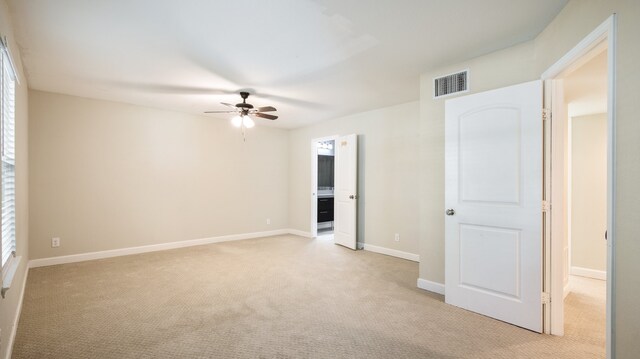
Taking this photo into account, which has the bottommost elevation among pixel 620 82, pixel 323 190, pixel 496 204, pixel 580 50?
pixel 323 190

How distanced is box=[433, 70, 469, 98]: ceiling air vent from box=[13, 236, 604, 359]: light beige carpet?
2233 millimetres

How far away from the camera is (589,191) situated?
4.10 m

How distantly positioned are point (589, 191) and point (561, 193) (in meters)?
2.44

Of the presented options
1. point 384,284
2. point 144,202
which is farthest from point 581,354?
point 144,202

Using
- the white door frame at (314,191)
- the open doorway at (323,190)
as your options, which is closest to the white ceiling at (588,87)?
the open doorway at (323,190)

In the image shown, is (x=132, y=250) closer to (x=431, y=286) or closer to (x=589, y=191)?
(x=431, y=286)

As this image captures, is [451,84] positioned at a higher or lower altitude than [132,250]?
higher

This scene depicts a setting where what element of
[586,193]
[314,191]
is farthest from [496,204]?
[314,191]

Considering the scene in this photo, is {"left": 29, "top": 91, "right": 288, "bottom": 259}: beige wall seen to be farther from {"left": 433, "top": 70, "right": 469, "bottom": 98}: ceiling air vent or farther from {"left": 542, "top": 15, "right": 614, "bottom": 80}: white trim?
{"left": 542, "top": 15, "right": 614, "bottom": 80}: white trim

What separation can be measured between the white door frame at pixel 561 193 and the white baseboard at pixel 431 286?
0.97 meters

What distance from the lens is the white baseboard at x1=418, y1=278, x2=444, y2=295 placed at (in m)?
3.24

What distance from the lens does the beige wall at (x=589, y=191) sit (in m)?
4.00

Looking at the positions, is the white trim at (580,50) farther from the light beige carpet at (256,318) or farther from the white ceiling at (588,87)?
the light beige carpet at (256,318)

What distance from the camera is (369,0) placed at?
82.5 inches
